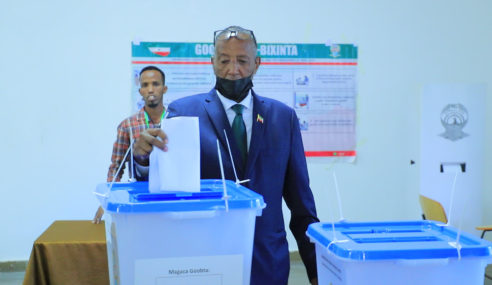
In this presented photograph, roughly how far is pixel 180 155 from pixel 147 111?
116 inches

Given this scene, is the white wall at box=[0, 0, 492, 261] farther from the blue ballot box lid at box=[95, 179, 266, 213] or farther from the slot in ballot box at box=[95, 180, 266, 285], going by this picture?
the slot in ballot box at box=[95, 180, 266, 285]

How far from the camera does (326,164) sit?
4379 mm

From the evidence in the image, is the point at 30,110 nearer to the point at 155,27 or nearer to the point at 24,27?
the point at 24,27

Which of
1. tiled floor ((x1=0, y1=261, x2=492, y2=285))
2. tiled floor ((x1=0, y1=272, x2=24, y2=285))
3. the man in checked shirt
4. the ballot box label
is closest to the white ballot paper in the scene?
the ballot box label

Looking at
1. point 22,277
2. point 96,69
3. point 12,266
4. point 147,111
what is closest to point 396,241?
point 147,111

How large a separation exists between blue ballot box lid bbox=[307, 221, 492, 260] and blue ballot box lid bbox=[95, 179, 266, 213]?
0.53 ft

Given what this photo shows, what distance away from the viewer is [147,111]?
12.8 ft

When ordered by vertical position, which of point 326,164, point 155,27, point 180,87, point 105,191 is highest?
point 155,27

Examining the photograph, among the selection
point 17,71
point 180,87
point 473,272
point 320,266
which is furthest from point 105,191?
point 17,71

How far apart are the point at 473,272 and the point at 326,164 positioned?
3.47m

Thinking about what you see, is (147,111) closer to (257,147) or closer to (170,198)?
(257,147)

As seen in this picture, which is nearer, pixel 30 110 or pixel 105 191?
pixel 105 191

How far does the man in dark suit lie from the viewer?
1.42 meters

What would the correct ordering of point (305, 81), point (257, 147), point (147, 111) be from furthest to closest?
1. point (305, 81)
2. point (147, 111)
3. point (257, 147)
